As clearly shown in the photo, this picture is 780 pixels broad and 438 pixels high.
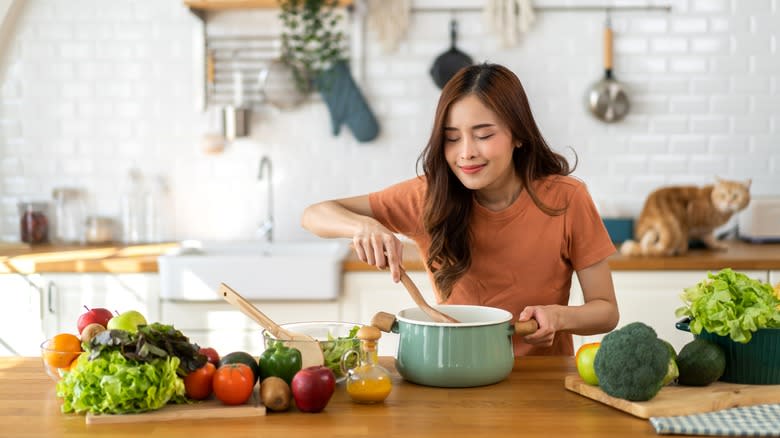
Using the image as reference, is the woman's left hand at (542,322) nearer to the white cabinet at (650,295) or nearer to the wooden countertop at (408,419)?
the wooden countertop at (408,419)

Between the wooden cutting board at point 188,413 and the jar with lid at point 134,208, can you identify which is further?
the jar with lid at point 134,208

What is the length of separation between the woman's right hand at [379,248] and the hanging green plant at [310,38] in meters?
2.31

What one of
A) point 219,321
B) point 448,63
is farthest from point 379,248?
point 448,63

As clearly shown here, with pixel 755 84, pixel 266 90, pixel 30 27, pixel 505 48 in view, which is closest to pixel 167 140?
pixel 266 90

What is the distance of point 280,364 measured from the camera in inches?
68.9

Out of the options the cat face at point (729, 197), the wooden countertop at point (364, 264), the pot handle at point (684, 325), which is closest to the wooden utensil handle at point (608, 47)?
the cat face at point (729, 197)

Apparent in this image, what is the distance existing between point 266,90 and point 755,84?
2.35 metres

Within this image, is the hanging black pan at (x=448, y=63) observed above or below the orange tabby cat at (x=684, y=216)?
above

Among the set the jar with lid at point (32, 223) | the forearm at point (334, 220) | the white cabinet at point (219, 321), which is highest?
the forearm at point (334, 220)

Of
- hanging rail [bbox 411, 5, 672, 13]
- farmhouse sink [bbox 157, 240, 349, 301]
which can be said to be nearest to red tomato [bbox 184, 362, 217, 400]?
farmhouse sink [bbox 157, 240, 349, 301]

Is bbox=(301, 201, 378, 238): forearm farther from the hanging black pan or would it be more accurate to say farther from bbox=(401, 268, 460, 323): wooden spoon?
the hanging black pan

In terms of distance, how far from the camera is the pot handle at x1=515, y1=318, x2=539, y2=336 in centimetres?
190

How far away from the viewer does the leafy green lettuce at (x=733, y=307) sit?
1771 mm

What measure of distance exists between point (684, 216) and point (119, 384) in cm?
287
